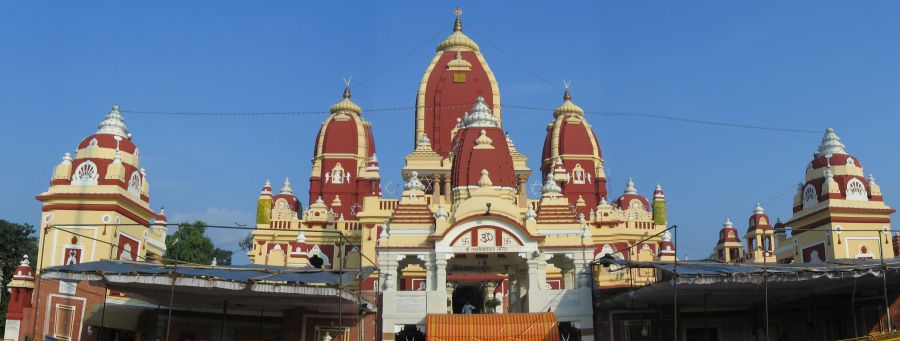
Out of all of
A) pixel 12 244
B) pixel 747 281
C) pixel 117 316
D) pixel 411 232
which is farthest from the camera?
pixel 12 244

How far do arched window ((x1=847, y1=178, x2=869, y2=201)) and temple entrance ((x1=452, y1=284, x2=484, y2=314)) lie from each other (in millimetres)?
16481

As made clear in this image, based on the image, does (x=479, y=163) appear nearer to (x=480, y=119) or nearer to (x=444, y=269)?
(x=480, y=119)

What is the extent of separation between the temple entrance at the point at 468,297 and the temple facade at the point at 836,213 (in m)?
11.5

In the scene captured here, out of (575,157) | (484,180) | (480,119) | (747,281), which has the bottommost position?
(747,281)

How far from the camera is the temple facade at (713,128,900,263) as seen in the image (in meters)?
35.2

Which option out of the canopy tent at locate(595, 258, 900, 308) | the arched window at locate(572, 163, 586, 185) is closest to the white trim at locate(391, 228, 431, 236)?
the canopy tent at locate(595, 258, 900, 308)

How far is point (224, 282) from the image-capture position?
864 inches

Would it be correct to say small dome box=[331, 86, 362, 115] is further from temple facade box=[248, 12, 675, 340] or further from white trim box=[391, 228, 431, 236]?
white trim box=[391, 228, 431, 236]

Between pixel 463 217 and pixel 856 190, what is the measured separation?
Result: 769 inches

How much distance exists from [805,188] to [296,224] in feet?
78.5

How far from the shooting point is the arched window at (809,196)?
36.8m

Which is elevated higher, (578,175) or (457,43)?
(457,43)

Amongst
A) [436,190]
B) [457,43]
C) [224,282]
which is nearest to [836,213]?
[436,190]

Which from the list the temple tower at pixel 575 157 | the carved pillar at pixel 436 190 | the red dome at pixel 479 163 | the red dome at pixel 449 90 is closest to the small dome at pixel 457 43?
the red dome at pixel 449 90
